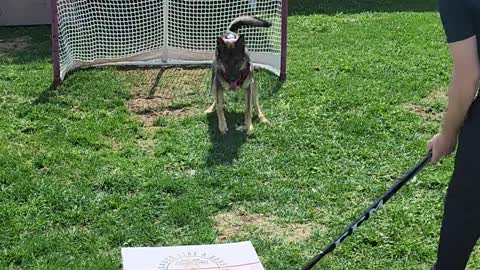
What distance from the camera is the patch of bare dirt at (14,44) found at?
28.6 ft

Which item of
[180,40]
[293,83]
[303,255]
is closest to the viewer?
[303,255]

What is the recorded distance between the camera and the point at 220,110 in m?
6.26

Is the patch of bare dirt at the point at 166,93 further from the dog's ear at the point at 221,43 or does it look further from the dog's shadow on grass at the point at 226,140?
the dog's ear at the point at 221,43

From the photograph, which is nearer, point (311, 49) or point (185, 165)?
point (185, 165)

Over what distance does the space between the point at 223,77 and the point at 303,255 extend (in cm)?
255

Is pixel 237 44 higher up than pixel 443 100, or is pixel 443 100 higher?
pixel 237 44

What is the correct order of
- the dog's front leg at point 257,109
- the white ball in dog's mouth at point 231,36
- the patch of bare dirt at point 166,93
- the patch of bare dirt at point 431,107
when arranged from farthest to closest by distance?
the patch of bare dirt at point 166,93, the patch of bare dirt at point 431,107, the dog's front leg at point 257,109, the white ball in dog's mouth at point 231,36

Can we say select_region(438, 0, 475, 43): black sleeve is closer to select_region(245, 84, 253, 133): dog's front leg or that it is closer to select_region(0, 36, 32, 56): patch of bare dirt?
select_region(245, 84, 253, 133): dog's front leg

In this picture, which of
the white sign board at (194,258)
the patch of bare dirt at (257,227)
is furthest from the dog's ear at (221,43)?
the white sign board at (194,258)

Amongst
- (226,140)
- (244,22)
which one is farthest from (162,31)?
(226,140)

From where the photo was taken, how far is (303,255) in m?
4.15

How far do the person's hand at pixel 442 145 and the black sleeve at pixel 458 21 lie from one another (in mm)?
436

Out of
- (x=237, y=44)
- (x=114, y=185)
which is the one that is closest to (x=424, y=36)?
(x=237, y=44)

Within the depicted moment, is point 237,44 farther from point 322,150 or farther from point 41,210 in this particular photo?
point 41,210
